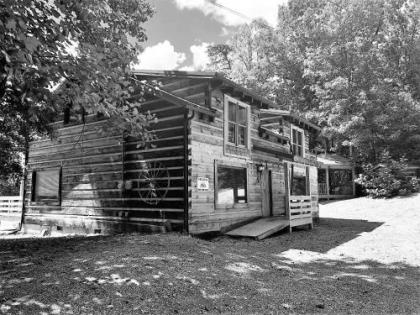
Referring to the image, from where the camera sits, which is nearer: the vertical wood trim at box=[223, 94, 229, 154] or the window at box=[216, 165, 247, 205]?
the window at box=[216, 165, 247, 205]

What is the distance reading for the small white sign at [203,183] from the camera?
1017 cm

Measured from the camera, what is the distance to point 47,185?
46.0 feet

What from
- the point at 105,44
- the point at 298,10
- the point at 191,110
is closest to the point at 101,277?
the point at 105,44

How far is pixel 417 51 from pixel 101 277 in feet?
109

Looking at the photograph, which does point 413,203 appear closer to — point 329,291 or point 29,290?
point 329,291

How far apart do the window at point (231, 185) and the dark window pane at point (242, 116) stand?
1741mm

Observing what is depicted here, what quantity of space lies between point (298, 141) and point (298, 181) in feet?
6.76

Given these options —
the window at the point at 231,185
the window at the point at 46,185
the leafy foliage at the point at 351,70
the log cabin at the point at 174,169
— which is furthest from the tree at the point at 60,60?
the leafy foliage at the point at 351,70

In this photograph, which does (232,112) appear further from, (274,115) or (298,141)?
(298,141)

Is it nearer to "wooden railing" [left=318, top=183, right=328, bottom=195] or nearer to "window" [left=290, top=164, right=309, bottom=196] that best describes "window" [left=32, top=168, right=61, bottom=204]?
"window" [left=290, top=164, right=309, bottom=196]

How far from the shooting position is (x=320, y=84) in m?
31.9

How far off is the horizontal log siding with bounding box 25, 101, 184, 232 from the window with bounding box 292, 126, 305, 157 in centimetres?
801

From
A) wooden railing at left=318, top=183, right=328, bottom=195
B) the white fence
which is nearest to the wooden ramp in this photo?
the white fence

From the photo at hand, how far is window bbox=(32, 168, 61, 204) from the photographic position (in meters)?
13.6
